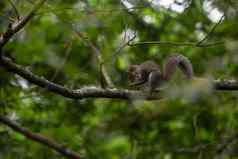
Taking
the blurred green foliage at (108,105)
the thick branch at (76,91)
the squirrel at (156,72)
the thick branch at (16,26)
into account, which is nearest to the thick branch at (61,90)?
the thick branch at (76,91)

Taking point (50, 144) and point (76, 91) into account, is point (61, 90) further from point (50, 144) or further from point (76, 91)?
point (50, 144)

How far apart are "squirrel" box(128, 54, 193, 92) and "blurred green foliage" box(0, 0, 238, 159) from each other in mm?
191

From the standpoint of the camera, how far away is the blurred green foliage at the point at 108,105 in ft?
17.1

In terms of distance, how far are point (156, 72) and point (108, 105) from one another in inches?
99.9

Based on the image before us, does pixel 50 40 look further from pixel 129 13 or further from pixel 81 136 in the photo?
pixel 129 13

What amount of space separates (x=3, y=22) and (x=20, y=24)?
3.13 ft

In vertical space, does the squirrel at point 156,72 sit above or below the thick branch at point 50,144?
above

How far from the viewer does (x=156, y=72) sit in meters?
4.74

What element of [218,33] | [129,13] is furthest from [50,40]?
Result: [129,13]

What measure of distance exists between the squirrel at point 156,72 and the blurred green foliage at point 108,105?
19cm

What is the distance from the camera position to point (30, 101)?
5.70m

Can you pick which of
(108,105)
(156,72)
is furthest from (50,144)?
(108,105)

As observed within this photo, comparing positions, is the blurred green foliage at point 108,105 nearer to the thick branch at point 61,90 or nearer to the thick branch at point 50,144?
the thick branch at point 50,144

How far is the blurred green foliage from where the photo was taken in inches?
205
